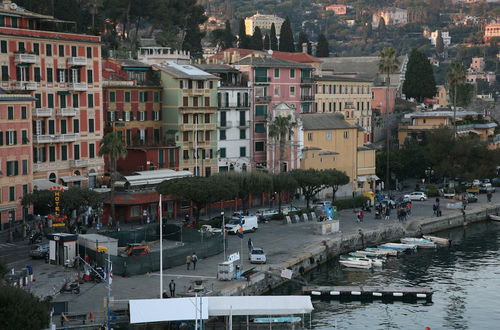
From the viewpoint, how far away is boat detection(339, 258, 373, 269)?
7875cm

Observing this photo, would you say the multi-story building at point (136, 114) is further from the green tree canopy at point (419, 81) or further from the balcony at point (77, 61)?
the green tree canopy at point (419, 81)

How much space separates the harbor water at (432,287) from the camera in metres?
62.0

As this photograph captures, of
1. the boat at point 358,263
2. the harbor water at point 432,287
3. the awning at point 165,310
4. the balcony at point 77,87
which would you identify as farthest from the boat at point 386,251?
the awning at point 165,310

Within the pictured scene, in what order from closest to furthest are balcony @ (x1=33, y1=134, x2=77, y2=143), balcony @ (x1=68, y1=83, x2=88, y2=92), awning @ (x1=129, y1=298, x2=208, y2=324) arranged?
1. awning @ (x1=129, y1=298, x2=208, y2=324)
2. balcony @ (x1=33, y1=134, x2=77, y2=143)
3. balcony @ (x1=68, y1=83, x2=88, y2=92)

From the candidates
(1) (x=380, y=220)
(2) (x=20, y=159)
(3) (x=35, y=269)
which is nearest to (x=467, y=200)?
(1) (x=380, y=220)

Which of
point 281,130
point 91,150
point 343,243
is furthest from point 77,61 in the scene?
point 343,243

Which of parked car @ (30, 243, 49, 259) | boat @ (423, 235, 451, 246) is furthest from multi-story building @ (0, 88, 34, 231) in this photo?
boat @ (423, 235, 451, 246)

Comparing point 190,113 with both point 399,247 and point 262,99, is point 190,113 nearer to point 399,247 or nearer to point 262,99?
point 262,99

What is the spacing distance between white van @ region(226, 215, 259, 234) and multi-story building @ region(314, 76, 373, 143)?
4350cm

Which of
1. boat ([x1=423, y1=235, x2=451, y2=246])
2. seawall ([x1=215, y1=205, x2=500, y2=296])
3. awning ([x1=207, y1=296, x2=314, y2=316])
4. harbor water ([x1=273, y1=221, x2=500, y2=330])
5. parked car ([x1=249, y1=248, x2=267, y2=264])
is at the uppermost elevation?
awning ([x1=207, y1=296, x2=314, y2=316])

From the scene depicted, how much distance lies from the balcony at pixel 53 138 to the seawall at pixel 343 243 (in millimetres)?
25068

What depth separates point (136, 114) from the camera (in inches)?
3900

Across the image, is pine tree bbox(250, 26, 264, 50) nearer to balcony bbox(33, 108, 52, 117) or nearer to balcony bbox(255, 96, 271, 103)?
balcony bbox(255, 96, 271, 103)

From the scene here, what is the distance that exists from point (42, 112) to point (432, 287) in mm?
37694
